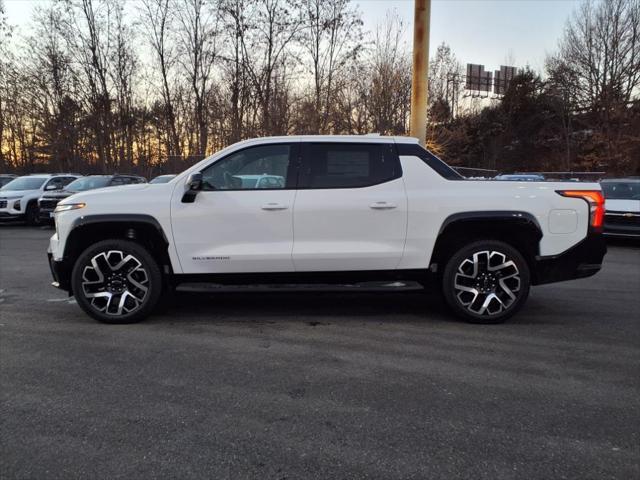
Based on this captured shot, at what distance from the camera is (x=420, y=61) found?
359 inches

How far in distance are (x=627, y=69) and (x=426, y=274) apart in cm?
3841

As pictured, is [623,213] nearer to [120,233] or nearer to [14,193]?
[120,233]

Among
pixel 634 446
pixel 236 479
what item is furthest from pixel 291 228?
pixel 634 446

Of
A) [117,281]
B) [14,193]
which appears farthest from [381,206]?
[14,193]

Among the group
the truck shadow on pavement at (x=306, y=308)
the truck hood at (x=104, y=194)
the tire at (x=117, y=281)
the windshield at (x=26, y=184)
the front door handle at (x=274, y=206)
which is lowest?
the truck shadow on pavement at (x=306, y=308)

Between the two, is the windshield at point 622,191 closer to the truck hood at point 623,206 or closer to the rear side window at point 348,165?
the truck hood at point 623,206

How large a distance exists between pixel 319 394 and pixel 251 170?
2.49 meters

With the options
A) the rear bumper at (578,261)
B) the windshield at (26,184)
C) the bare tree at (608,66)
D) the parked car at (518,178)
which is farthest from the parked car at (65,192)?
the bare tree at (608,66)

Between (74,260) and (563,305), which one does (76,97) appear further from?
(563,305)

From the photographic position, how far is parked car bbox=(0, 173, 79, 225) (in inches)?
599

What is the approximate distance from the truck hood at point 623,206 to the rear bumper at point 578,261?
741cm

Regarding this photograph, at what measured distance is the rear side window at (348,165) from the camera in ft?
15.8

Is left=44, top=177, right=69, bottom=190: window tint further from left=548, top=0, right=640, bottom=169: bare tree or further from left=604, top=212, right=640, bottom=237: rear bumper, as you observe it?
left=548, top=0, right=640, bottom=169: bare tree

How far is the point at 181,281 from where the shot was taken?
4.86 m
